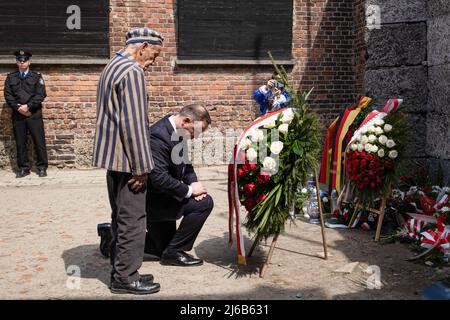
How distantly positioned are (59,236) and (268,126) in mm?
2759

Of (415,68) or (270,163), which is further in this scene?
(415,68)

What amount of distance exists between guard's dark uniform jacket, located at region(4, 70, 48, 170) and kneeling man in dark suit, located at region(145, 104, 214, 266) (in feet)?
17.7

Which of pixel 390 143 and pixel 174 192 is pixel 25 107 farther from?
pixel 390 143

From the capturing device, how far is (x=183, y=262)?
15.2 ft

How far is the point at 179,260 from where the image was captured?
4656 mm

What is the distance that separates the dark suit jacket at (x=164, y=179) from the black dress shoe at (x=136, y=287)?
774 millimetres

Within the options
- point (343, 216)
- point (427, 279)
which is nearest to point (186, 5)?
point (343, 216)

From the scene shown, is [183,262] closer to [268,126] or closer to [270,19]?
[268,126]

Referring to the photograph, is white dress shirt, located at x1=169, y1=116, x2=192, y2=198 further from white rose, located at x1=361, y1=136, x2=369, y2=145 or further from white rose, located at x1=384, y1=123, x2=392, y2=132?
white rose, located at x1=384, y1=123, x2=392, y2=132

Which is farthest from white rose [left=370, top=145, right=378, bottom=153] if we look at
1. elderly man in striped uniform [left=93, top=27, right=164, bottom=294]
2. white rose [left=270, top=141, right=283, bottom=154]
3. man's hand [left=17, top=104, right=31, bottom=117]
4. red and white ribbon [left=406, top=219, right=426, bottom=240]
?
man's hand [left=17, top=104, right=31, bottom=117]

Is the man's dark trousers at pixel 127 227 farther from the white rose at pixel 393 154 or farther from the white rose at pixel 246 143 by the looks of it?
the white rose at pixel 393 154

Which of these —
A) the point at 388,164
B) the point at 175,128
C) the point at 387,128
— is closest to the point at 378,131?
the point at 387,128

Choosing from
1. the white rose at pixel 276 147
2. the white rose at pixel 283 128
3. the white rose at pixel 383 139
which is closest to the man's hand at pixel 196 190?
the white rose at pixel 276 147

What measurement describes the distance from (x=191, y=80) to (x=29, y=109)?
3.08 m
